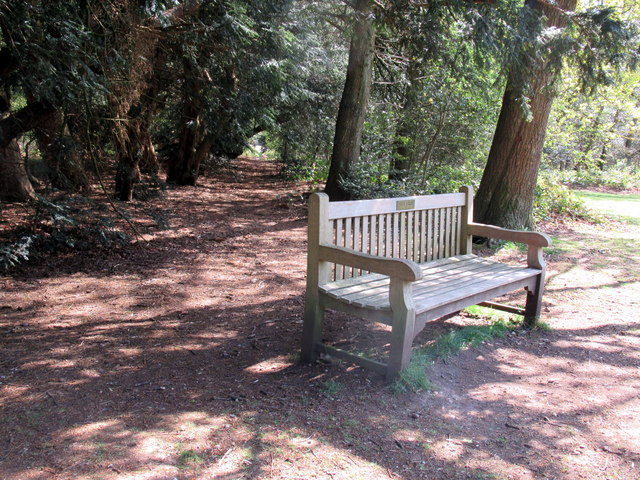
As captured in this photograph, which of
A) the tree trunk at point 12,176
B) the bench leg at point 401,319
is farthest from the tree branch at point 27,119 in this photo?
the bench leg at point 401,319

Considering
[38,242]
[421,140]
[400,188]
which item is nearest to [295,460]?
[38,242]

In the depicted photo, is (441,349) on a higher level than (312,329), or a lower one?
lower

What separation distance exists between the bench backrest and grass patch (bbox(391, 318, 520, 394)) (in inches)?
29.6

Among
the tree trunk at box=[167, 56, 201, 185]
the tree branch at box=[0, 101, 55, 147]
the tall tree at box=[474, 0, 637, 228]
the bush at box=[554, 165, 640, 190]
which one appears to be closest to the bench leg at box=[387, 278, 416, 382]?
the tall tree at box=[474, 0, 637, 228]

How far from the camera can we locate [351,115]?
10.8 metres

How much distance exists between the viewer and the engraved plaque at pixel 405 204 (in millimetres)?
4469

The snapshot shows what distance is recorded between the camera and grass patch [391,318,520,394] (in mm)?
3598

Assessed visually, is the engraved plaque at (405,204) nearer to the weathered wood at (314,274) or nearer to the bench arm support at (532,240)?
the weathered wood at (314,274)

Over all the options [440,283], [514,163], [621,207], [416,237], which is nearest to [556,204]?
[514,163]

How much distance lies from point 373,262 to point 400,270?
223mm

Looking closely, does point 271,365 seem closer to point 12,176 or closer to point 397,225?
point 397,225

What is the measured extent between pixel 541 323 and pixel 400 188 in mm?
5509

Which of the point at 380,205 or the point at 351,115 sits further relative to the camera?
the point at 351,115

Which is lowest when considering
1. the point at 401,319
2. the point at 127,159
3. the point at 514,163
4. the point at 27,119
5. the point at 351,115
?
the point at 401,319
